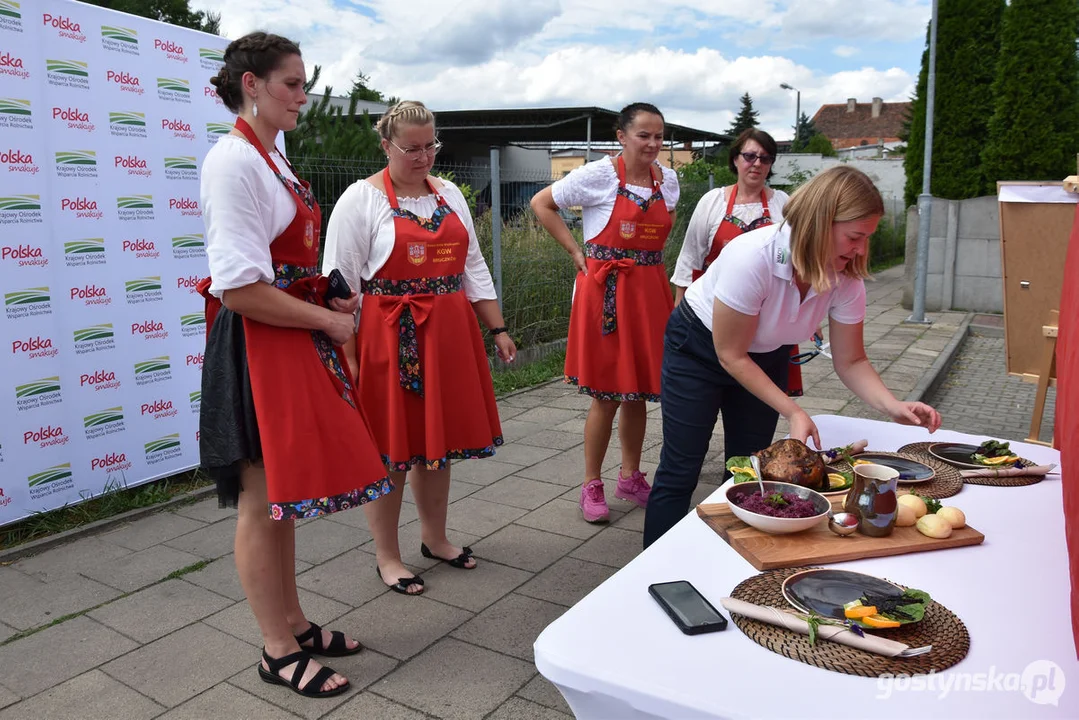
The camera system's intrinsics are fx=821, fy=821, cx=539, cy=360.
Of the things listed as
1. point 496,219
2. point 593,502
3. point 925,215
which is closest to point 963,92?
point 925,215

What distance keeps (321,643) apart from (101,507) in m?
2.16

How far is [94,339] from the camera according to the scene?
4332 mm

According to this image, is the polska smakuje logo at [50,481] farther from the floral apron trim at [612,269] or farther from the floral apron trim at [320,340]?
the floral apron trim at [612,269]

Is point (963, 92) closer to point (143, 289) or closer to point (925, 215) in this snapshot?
point (925, 215)

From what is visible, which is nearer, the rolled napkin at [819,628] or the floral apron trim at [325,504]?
the rolled napkin at [819,628]

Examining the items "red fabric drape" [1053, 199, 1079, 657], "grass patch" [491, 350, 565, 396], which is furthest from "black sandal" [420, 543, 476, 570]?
"grass patch" [491, 350, 565, 396]

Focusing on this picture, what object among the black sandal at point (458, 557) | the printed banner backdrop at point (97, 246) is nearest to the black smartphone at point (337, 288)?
the black sandal at point (458, 557)

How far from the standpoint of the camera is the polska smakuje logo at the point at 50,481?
4.09 metres

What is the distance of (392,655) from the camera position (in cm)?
293

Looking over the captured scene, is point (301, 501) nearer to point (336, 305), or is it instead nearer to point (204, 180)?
point (336, 305)

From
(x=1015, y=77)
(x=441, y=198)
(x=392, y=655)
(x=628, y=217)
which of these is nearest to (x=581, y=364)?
(x=628, y=217)

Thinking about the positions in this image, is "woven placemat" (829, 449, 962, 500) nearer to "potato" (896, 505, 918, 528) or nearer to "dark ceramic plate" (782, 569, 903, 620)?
"potato" (896, 505, 918, 528)

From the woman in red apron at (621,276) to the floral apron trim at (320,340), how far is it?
1.73 metres

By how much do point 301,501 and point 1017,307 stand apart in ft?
15.0
